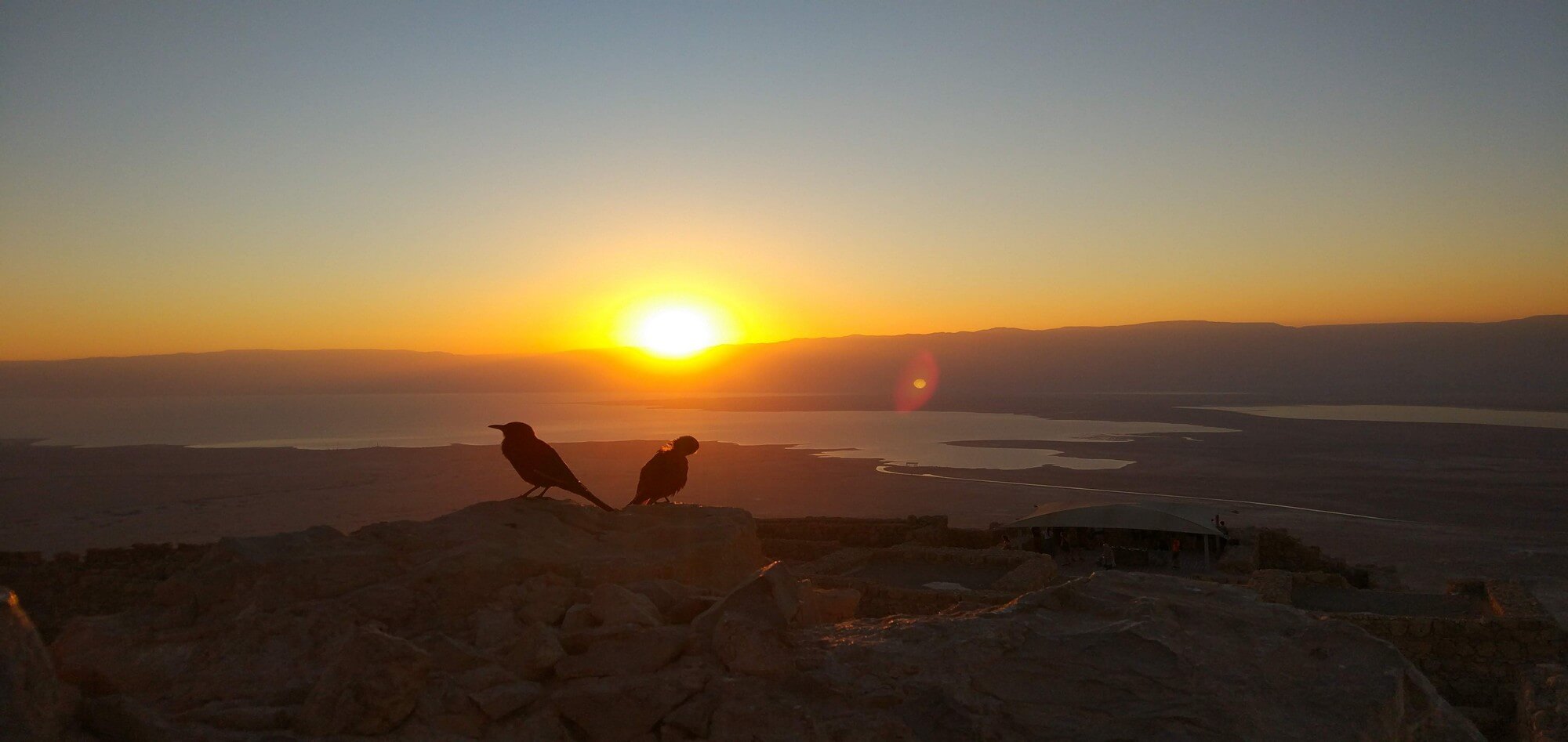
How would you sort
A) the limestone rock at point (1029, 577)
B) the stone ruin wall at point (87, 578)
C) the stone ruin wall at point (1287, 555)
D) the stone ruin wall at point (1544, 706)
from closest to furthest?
1. the stone ruin wall at point (1544, 706)
2. the stone ruin wall at point (87, 578)
3. the limestone rock at point (1029, 577)
4. the stone ruin wall at point (1287, 555)

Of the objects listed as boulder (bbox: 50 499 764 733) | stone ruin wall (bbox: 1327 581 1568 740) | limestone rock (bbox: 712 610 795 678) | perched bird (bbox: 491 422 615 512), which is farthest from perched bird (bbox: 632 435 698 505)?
stone ruin wall (bbox: 1327 581 1568 740)

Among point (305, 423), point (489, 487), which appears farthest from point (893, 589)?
A: point (305, 423)

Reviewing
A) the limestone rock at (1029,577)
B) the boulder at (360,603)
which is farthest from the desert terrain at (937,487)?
the boulder at (360,603)

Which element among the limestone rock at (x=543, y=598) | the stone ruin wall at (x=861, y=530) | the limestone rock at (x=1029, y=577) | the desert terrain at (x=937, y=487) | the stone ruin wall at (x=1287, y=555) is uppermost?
the limestone rock at (x=543, y=598)

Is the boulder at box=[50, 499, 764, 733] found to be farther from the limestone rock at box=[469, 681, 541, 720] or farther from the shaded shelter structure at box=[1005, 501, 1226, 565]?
the shaded shelter structure at box=[1005, 501, 1226, 565]

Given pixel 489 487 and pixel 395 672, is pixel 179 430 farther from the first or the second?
pixel 395 672

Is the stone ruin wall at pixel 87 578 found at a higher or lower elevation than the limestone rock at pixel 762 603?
lower

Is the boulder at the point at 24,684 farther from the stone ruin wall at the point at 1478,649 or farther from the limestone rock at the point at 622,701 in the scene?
the stone ruin wall at the point at 1478,649
